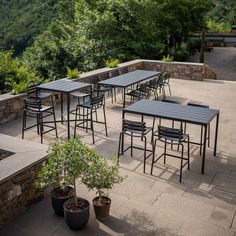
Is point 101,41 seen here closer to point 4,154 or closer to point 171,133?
point 171,133

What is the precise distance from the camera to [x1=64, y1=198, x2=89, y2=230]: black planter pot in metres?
3.55

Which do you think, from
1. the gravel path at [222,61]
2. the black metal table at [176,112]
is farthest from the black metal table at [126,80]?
the gravel path at [222,61]

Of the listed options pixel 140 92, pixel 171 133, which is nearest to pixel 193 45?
pixel 140 92

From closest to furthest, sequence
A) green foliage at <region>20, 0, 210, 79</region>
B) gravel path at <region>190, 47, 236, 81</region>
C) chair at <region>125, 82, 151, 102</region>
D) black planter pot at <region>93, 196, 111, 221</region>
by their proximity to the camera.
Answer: black planter pot at <region>93, 196, 111, 221</region> < chair at <region>125, 82, 151, 102</region> < green foliage at <region>20, 0, 210, 79</region> < gravel path at <region>190, 47, 236, 81</region>

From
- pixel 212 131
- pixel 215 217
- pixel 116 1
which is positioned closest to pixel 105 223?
pixel 215 217

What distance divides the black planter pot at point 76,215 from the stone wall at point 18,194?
555 millimetres

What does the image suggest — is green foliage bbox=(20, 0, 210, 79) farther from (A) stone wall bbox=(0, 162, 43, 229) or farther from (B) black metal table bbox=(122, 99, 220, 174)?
(A) stone wall bbox=(0, 162, 43, 229)

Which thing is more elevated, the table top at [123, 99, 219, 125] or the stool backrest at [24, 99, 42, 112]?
the table top at [123, 99, 219, 125]

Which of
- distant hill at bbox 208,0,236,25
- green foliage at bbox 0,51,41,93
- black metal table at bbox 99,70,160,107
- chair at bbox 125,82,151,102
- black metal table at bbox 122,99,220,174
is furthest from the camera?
distant hill at bbox 208,0,236,25

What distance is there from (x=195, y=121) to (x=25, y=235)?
2.78m

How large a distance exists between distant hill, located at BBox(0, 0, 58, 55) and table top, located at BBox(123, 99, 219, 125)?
2498 centimetres

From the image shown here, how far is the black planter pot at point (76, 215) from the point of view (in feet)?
11.6

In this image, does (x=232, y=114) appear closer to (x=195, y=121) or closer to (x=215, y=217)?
(x=195, y=121)

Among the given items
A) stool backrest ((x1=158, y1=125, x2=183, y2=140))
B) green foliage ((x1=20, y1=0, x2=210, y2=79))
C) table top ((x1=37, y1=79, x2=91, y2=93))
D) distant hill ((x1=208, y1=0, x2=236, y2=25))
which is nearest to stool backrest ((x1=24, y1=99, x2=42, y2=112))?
table top ((x1=37, y1=79, x2=91, y2=93))
